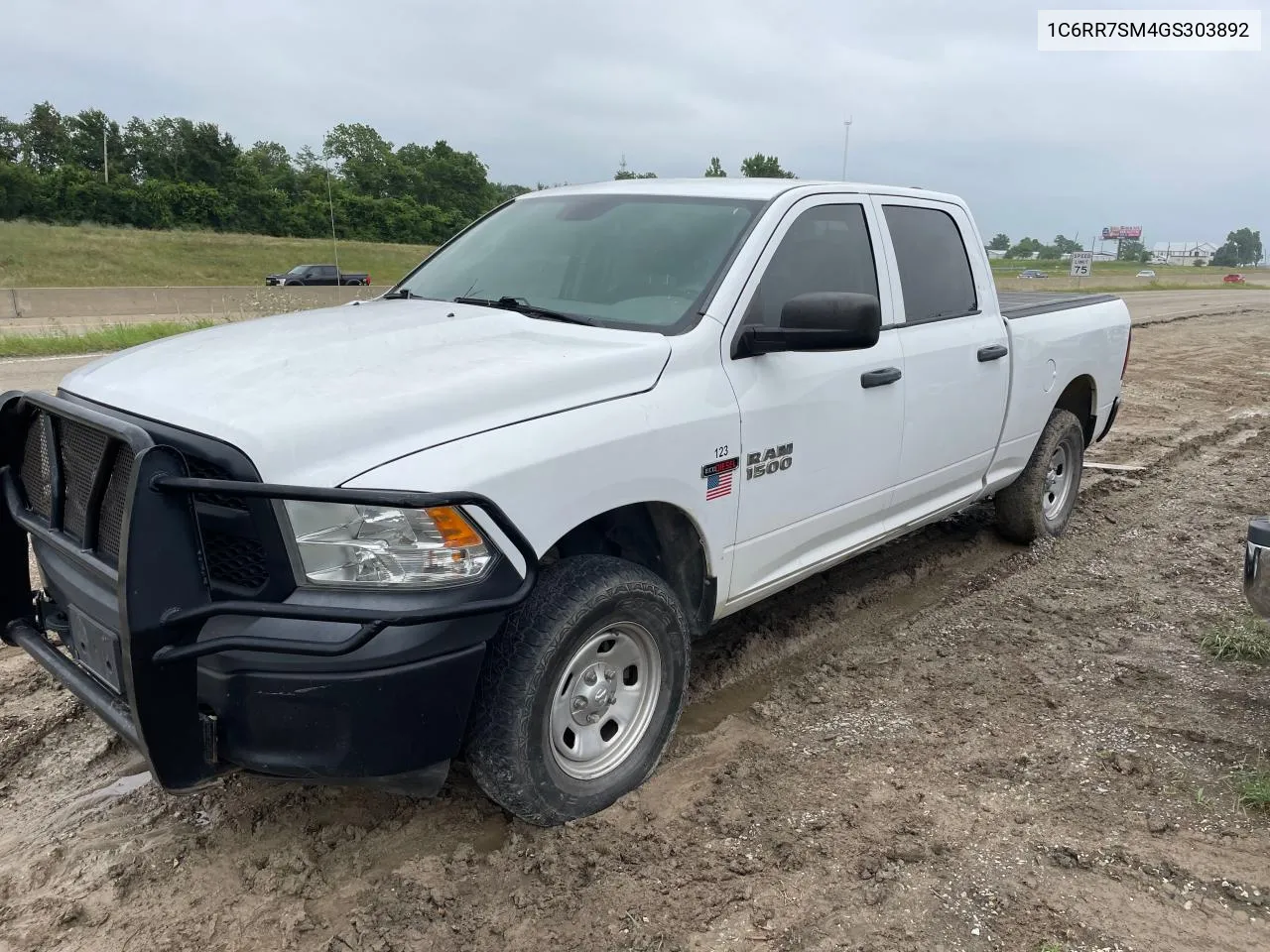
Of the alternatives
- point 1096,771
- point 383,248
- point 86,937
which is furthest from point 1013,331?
point 383,248

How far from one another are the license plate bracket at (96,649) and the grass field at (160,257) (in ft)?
122

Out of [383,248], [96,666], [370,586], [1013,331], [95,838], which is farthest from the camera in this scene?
[383,248]

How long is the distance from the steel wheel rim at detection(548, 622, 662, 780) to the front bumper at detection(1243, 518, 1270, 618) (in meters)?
2.04

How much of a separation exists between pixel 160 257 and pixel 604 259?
47.3 meters

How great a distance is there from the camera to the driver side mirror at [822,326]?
3217 millimetres

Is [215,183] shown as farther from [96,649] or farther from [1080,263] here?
[96,649]

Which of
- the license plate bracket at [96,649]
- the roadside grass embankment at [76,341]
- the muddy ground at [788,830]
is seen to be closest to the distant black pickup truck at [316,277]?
the roadside grass embankment at [76,341]

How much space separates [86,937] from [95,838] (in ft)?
1.51

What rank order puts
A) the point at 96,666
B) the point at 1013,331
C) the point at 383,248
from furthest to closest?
the point at 383,248, the point at 1013,331, the point at 96,666

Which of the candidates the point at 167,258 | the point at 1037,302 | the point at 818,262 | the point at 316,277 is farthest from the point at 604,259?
the point at 167,258

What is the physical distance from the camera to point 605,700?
10.2 feet

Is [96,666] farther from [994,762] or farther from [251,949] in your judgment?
[994,762]

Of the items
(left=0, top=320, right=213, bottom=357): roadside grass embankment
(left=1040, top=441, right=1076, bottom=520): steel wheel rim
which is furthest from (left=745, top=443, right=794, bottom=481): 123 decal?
(left=0, top=320, right=213, bottom=357): roadside grass embankment

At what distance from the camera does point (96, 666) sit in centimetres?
262
